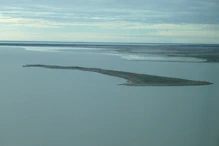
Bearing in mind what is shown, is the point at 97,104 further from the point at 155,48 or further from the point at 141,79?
the point at 155,48

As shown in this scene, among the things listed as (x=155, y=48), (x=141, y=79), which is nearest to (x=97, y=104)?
→ (x=141, y=79)

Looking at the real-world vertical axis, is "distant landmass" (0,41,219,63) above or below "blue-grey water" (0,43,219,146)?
above

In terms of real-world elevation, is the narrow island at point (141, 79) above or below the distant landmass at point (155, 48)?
below

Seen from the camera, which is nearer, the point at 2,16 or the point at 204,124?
the point at 2,16

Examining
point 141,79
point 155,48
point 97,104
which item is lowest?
point 97,104

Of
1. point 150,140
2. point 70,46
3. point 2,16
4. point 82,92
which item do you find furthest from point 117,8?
point 150,140

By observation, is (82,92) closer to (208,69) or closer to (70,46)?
(70,46)

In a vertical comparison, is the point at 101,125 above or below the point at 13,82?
below

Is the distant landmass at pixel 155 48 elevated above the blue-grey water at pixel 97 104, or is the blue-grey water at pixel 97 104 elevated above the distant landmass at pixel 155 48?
the distant landmass at pixel 155 48
